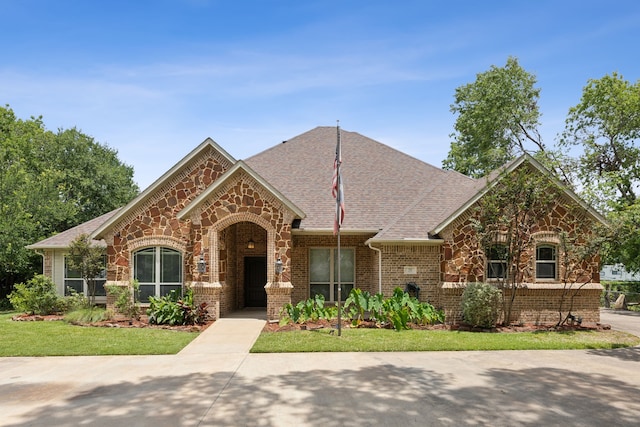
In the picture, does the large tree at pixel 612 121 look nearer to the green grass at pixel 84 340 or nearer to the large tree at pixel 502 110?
the large tree at pixel 502 110

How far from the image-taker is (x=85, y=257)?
60.0 feet

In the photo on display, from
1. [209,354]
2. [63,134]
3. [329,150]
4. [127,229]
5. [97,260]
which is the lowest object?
Answer: [209,354]

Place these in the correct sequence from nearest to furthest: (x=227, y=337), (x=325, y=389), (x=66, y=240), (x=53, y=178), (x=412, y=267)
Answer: (x=325, y=389) < (x=227, y=337) < (x=412, y=267) < (x=66, y=240) < (x=53, y=178)

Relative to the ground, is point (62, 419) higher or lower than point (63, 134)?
lower

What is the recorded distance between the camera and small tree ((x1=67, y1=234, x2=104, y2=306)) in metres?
18.1

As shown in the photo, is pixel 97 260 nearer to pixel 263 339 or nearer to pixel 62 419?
pixel 263 339

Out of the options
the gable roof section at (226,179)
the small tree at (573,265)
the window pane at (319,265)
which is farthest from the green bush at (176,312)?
the small tree at (573,265)

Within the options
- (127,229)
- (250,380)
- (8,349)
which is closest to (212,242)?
(127,229)

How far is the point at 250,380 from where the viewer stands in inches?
365

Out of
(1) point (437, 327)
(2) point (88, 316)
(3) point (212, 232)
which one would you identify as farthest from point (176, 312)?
(1) point (437, 327)

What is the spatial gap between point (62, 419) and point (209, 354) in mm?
4912

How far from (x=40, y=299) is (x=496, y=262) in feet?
54.9

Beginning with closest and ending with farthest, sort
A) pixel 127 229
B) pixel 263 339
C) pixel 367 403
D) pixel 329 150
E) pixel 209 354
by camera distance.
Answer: pixel 367 403 < pixel 209 354 < pixel 263 339 < pixel 127 229 < pixel 329 150

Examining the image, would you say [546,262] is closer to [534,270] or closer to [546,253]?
[546,253]
